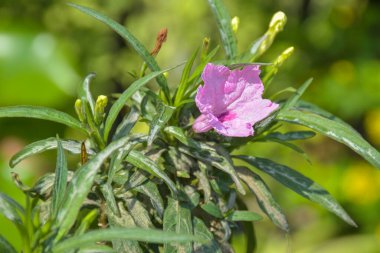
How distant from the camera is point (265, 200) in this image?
3.03 feet

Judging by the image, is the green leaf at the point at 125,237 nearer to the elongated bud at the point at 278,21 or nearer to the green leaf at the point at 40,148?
the green leaf at the point at 40,148

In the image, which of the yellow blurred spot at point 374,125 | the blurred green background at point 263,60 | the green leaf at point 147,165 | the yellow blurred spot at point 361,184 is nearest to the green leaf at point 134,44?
the green leaf at point 147,165

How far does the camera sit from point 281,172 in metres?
0.97

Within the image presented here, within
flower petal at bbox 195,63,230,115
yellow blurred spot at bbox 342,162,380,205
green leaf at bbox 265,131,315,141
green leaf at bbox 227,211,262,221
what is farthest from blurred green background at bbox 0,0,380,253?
flower petal at bbox 195,63,230,115

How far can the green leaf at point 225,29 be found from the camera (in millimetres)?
1017

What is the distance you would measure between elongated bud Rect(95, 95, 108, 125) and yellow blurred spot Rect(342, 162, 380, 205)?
7.56ft

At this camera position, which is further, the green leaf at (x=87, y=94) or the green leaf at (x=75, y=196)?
the green leaf at (x=87, y=94)

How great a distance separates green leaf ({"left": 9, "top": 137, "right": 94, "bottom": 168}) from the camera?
84 cm

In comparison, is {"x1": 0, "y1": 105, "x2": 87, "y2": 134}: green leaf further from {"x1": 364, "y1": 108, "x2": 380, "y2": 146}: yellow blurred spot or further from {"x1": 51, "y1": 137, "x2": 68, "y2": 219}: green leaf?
{"x1": 364, "y1": 108, "x2": 380, "y2": 146}: yellow blurred spot

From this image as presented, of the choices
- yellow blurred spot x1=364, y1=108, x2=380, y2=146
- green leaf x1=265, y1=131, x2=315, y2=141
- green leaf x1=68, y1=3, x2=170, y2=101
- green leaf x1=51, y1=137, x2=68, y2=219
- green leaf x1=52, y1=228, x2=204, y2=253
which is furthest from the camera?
yellow blurred spot x1=364, y1=108, x2=380, y2=146

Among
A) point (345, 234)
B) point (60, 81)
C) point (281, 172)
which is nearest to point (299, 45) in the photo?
point (345, 234)

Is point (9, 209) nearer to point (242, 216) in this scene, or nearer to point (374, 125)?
point (242, 216)

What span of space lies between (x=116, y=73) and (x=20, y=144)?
1.04 m

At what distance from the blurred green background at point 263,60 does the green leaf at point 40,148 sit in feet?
5.84
